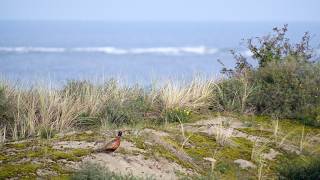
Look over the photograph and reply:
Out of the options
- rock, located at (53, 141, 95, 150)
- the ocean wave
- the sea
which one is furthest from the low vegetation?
the ocean wave

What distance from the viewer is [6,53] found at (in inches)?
2648

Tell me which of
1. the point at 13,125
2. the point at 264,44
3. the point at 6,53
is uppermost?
the point at 264,44

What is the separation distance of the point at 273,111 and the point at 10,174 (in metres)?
4.95

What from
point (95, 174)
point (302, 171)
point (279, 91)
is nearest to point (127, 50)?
point (279, 91)

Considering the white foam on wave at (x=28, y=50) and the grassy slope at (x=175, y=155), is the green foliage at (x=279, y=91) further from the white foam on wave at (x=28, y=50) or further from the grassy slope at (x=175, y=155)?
the white foam on wave at (x=28, y=50)

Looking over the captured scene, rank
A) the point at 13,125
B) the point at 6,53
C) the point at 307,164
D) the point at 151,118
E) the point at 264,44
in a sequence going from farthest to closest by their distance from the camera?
the point at 6,53 < the point at 264,44 < the point at 151,118 < the point at 13,125 < the point at 307,164

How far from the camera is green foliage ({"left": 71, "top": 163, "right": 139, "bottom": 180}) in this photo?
5812mm

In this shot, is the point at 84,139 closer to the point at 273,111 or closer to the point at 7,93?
the point at 7,93

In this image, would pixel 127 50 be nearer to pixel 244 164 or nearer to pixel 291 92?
pixel 291 92

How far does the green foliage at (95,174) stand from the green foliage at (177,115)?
312cm

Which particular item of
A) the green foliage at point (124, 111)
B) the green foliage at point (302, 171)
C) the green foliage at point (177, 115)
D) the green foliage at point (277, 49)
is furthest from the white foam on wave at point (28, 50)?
the green foliage at point (302, 171)

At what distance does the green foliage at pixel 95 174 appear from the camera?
229 inches

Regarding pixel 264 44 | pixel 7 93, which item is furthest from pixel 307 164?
pixel 264 44

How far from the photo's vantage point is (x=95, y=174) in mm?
5820
